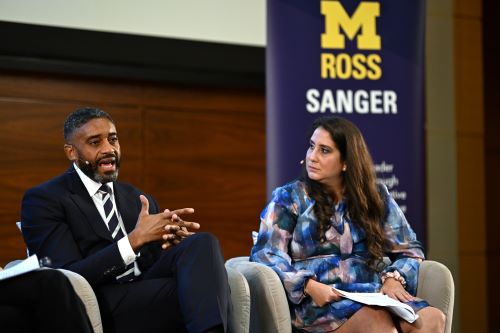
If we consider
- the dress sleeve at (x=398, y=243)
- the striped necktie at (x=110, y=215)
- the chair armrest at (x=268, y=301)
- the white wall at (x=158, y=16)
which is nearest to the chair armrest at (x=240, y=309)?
the chair armrest at (x=268, y=301)

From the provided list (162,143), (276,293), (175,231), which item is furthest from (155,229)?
(162,143)

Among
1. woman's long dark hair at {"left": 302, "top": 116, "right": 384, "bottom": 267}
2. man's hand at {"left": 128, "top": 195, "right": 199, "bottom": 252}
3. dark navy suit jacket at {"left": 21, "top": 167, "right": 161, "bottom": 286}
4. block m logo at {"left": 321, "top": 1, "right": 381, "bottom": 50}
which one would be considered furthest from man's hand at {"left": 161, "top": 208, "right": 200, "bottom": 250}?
block m logo at {"left": 321, "top": 1, "right": 381, "bottom": 50}

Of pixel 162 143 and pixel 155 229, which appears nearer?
pixel 155 229

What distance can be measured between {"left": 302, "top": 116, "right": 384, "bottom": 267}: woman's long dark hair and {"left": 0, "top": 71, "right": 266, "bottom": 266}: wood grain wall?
1.85 m

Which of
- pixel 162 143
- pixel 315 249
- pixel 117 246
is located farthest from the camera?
pixel 162 143

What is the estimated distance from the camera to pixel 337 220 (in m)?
3.24

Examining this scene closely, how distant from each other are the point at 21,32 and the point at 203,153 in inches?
54.1

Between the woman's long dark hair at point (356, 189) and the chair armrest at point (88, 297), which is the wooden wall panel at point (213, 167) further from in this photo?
the chair armrest at point (88, 297)

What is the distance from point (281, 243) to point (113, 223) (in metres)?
0.66

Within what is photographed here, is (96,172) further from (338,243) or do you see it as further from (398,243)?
(398,243)

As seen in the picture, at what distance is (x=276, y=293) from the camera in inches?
117

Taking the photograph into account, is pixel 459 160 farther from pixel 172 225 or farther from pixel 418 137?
pixel 172 225

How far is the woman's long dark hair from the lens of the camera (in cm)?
323

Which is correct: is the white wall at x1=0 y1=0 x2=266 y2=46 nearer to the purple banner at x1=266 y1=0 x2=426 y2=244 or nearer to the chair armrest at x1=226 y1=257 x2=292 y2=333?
the purple banner at x1=266 y1=0 x2=426 y2=244
